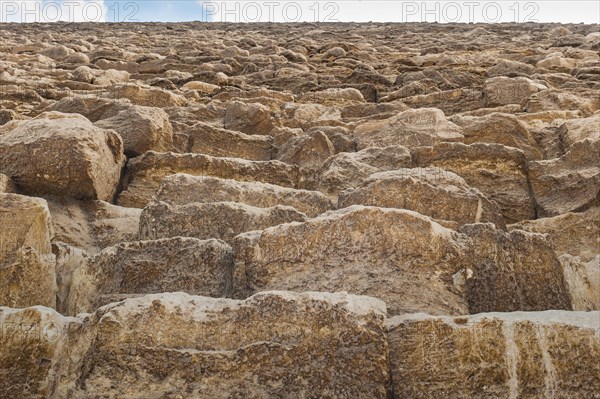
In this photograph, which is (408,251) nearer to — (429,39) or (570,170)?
(570,170)

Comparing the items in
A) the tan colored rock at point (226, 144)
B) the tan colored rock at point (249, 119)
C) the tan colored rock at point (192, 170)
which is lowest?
the tan colored rock at point (192, 170)

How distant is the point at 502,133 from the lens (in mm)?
3910

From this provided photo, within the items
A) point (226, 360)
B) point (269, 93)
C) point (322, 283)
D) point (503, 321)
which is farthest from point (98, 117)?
point (503, 321)

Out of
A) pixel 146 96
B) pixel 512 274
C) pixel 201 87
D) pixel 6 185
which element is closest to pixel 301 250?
pixel 512 274

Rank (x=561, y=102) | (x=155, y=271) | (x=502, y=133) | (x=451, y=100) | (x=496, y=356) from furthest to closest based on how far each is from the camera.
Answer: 1. (x=451, y=100)
2. (x=561, y=102)
3. (x=502, y=133)
4. (x=155, y=271)
5. (x=496, y=356)

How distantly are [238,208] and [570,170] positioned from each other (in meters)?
1.70

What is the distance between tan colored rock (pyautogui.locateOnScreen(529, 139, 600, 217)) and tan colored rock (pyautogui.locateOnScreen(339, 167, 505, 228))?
1.25 ft

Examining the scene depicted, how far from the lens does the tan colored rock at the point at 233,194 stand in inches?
115

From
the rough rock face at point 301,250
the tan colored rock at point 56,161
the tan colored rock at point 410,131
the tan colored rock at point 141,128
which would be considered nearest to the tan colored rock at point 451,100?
the rough rock face at point 301,250

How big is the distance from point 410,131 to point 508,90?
5.67 ft

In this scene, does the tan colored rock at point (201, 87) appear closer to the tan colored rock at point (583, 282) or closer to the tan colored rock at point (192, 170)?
the tan colored rock at point (192, 170)

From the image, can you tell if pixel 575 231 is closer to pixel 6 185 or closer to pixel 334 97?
pixel 6 185

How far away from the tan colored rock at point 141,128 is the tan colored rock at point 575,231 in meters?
1.99

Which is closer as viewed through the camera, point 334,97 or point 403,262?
point 403,262
